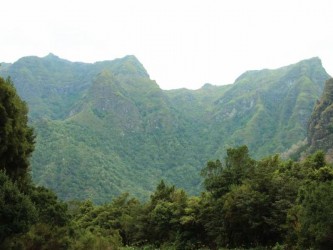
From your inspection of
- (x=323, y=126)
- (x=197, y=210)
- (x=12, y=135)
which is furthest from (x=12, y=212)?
(x=323, y=126)

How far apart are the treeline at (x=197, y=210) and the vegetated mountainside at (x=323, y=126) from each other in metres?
49.2

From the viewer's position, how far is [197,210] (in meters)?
43.2

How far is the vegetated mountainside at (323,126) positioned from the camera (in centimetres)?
9939

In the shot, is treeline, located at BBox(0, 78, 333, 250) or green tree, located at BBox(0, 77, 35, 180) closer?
treeline, located at BBox(0, 78, 333, 250)

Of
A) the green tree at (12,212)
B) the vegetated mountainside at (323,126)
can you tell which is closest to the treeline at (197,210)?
the green tree at (12,212)

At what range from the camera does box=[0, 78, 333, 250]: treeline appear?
22.2 m

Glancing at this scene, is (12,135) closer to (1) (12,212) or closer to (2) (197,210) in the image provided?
(1) (12,212)

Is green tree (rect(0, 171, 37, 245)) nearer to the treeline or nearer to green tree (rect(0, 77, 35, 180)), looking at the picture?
the treeline

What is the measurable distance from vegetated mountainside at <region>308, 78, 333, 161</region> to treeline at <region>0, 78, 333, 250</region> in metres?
49.2

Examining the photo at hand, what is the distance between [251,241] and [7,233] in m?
23.1

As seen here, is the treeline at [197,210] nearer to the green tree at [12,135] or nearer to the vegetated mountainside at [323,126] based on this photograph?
the green tree at [12,135]

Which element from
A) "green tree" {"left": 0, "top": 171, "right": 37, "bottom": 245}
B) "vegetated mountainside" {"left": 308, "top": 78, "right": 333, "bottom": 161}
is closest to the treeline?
"green tree" {"left": 0, "top": 171, "right": 37, "bottom": 245}

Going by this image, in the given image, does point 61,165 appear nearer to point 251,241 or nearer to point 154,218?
point 154,218

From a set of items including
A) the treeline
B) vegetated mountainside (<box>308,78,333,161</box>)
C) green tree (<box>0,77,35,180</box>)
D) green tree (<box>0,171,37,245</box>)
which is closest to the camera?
green tree (<box>0,171,37,245</box>)
